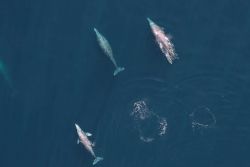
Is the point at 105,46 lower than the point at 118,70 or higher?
higher

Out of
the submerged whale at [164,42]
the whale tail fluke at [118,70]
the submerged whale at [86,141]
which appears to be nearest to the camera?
the submerged whale at [164,42]

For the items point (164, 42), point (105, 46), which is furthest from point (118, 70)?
point (164, 42)

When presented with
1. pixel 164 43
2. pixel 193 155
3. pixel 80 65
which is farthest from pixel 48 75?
pixel 193 155

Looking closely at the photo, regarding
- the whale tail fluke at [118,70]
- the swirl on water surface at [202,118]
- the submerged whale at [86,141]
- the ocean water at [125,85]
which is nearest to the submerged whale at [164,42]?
the ocean water at [125,85]

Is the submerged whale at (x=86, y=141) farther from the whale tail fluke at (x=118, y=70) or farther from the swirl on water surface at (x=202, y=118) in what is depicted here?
the swirl on water surface at (x=202, y=118)

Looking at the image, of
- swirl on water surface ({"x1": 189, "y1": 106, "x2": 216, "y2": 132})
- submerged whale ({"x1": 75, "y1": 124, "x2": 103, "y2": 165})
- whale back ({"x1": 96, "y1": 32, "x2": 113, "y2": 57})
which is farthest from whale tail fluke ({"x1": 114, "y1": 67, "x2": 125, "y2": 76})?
swirl on water surface ({"x1": 189, "y1": 106, "x2": 216, "y2": 132})

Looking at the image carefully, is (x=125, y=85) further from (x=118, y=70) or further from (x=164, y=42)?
(x=164, y=42)

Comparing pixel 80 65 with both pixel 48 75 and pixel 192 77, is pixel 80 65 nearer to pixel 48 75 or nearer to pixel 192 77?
pixel 48 75

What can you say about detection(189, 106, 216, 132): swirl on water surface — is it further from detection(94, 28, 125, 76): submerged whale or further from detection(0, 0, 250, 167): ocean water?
detection(94, 28, 125, 76): submerged whale
